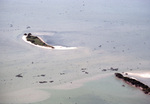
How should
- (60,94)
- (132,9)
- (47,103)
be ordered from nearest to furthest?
(47,103), (60,94), (132,9)

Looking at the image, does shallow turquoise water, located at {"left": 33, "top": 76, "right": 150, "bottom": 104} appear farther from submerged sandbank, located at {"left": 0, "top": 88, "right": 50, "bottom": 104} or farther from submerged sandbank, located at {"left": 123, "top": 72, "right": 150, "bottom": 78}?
submerged sandbank, located at {"left": 123, "top": 72, "right": 150, "bottom": 78}

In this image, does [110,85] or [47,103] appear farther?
[110,85]

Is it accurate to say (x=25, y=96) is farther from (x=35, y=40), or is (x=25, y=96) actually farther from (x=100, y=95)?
(x=35, y=40)

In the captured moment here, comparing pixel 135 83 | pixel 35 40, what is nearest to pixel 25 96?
pixel 135 83

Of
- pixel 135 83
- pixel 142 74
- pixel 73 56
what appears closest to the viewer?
pixel 135 83

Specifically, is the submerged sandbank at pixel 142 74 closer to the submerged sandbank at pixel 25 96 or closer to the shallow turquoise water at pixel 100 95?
the shallow turquoise water at pixel 100 95

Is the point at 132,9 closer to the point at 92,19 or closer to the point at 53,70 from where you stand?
the point at 92,19

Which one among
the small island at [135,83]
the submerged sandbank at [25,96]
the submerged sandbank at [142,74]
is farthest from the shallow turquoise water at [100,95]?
the submerged sandbank at [142,74]

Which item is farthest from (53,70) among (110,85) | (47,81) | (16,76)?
(110,85)
